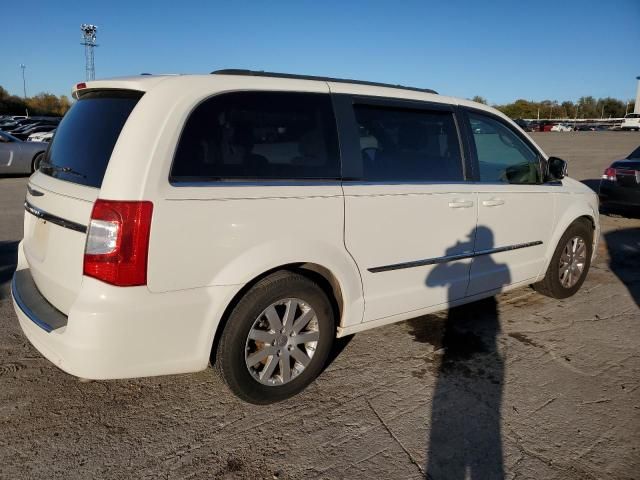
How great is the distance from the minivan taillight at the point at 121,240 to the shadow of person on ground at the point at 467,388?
1.75 meters

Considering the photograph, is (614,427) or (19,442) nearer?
(19,442)

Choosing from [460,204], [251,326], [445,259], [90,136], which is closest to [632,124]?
[460,204]

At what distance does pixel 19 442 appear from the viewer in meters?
2.56

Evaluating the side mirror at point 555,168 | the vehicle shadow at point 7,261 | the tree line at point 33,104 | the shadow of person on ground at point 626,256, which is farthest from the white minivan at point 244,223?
the tree line at point 33,104

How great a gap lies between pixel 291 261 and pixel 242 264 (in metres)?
0.30

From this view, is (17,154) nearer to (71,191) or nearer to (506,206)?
(71,191)

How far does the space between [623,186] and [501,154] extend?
5431 millimetres

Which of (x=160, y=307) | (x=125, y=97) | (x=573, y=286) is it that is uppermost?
(x=125, y=97)

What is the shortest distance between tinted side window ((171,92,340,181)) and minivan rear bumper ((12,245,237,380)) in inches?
24.3

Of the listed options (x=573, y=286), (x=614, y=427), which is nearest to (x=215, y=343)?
(x=614, y=427)

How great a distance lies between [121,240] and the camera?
2328 mm

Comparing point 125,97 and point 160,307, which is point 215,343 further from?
point 125,97

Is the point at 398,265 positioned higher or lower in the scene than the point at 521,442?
higher

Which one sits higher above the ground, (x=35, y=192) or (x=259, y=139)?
(x=259, y=139)
